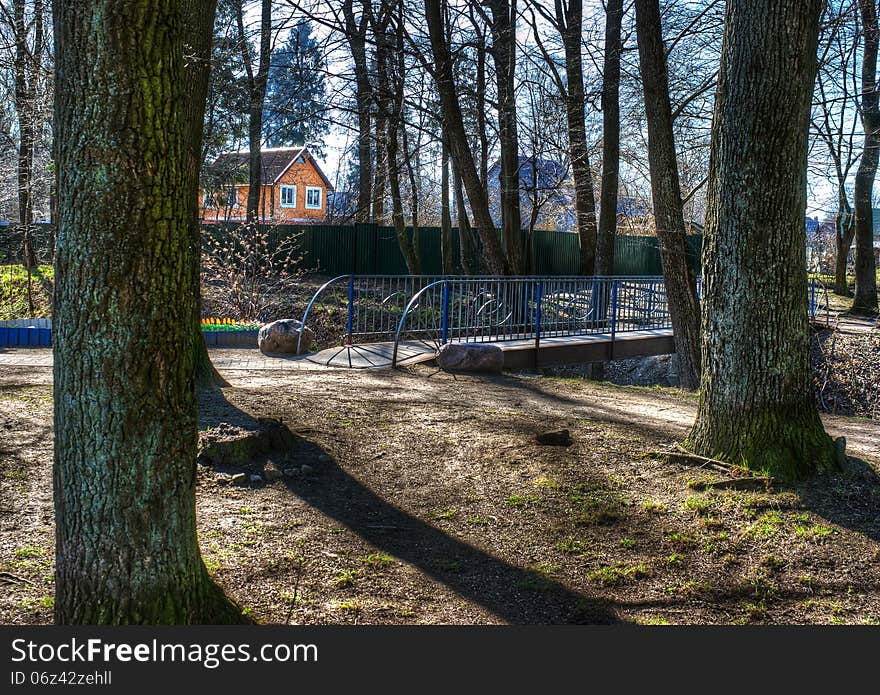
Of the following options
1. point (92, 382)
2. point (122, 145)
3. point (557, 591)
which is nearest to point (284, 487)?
point (557, 591)

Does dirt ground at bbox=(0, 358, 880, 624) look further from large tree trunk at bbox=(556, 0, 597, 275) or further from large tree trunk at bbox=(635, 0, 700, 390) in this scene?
large tree trunk at bbox=(556, 0, 597, 275)

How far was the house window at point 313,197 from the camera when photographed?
55938 mm

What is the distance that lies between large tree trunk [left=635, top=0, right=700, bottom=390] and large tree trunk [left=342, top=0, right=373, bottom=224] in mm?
4238

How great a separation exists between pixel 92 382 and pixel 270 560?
1783mm

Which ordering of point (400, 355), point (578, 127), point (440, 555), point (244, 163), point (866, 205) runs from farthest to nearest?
point (244, 163) < point (866, 205) < point (578, 127) < point (400, 355) < point (440, 555)

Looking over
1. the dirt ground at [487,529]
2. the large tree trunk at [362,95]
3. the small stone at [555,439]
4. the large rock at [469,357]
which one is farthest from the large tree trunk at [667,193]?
the small stone at [555,439]

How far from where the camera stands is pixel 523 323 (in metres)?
13.5

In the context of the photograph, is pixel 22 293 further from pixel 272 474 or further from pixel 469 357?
pixel 272 474

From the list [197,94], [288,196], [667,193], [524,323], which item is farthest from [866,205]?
[288,196]

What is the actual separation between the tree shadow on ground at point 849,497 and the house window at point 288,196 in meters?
50.8

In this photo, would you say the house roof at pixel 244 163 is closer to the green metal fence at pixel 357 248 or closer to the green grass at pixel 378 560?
the green metal fence at pixel 357 248

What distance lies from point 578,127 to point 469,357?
918cm

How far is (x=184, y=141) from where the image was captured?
127 inches

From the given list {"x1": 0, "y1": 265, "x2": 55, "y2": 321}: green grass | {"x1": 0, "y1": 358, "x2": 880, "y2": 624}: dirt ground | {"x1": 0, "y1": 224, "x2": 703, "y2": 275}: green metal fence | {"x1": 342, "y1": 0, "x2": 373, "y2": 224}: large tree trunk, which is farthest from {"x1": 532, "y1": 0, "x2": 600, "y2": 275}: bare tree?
{"x1": 0, "y1": 358, "x2": 880, "y2": 624}: dirt ground
